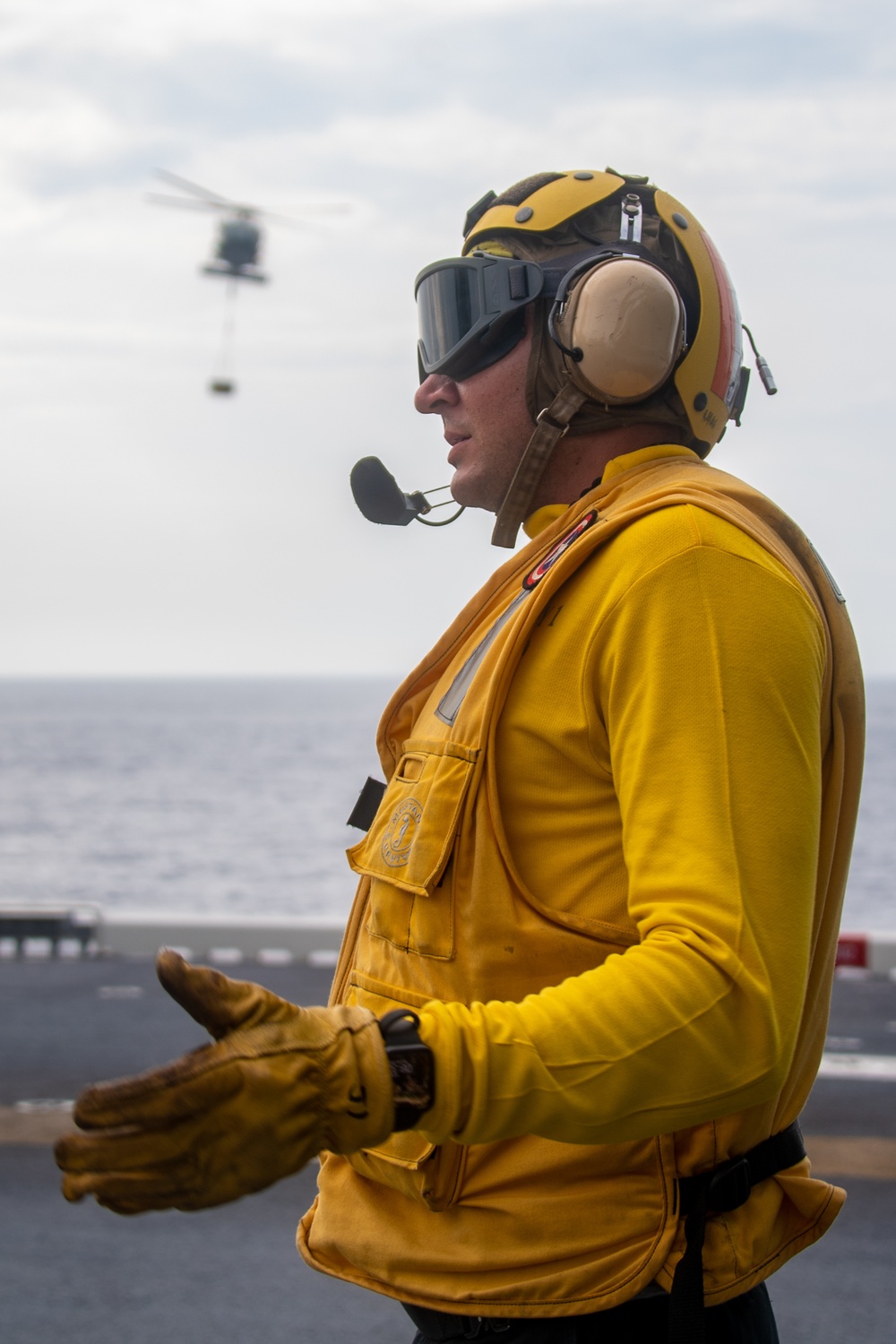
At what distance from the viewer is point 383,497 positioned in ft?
8.52

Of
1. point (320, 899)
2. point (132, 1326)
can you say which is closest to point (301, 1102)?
point (132, 1326)

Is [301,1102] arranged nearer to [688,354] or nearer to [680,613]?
[680,613]

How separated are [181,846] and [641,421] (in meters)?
34.9

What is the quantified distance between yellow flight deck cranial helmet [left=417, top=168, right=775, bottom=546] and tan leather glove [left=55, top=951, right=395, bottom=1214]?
3.29ft

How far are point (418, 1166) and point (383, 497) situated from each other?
130 centimetres

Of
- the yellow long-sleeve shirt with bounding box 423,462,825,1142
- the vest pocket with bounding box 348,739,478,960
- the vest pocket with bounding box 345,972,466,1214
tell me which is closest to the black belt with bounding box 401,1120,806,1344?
the vest pocket with bounding box 345,972,466,1214

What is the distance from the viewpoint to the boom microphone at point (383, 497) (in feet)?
8.46

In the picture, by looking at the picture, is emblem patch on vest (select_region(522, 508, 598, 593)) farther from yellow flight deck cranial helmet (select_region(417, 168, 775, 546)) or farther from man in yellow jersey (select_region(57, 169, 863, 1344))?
yellow flight deck cranial helmet (select_region(417, 168, 775, 546))

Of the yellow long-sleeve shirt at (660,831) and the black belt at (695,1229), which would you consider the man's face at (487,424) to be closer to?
the yellow long-sleeve shirt at (660,831)

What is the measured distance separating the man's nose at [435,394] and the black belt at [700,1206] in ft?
3.82

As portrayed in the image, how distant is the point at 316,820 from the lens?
42469mm

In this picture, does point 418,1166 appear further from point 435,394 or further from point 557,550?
point 435,394

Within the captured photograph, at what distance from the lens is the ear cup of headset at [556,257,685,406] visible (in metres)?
1.90

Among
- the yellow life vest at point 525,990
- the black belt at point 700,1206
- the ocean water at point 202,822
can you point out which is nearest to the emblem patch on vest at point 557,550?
the yellow life vest at point 525,990
